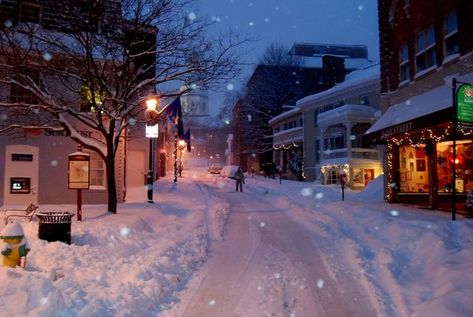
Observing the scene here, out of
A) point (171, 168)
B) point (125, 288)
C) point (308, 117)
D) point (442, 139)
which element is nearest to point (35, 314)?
point (125, 288)

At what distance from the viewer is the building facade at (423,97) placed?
14.8 meters

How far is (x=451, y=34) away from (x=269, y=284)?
39.7 ft

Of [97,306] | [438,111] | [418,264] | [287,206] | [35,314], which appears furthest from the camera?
[287,206]

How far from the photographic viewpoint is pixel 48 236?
9188 mm

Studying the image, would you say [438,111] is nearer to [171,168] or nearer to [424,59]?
[424,59]

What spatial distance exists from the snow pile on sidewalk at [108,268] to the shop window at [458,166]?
9084 mm

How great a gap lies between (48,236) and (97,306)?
369 cm

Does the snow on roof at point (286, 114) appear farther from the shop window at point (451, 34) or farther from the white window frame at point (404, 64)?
the shop window at point (451, 34)

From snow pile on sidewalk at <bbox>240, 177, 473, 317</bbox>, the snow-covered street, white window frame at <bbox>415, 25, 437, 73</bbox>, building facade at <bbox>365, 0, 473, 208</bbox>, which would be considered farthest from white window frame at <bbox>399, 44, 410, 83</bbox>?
the snow-covered street

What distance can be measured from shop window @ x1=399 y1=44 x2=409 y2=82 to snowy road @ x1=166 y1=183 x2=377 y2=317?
10070 mm

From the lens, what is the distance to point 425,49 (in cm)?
1750

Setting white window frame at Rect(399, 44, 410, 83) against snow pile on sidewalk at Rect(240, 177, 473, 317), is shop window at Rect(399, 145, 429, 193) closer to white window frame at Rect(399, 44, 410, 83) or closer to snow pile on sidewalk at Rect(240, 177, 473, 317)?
white window frame at Rect(399, 44, 410, 83)

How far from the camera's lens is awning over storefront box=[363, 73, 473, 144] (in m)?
13.5

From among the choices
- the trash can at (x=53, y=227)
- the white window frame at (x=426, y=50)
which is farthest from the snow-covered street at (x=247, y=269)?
the white window frame at (x=426, y=50)
